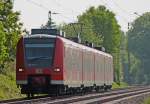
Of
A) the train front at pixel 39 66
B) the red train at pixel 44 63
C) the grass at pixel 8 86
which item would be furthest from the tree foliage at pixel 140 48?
the train front at pixel 39 66

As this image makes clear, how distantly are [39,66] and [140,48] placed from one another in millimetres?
137739

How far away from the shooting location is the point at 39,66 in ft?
124

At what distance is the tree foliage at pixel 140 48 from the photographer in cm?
16662

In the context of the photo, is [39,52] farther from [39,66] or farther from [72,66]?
[72,66]

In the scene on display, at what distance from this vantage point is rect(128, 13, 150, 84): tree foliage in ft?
547

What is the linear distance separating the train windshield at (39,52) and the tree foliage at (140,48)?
403ft

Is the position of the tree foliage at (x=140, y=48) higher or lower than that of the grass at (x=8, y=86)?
higher

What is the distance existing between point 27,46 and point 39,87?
2365 mm

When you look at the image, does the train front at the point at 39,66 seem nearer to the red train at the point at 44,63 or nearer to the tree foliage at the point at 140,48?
the red train at the point at 44,63

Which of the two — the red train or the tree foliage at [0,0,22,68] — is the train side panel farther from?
the tree foliage at [0,0,22,68]

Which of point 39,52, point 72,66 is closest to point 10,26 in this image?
point 72,66

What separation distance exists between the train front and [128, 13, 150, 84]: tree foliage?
123m

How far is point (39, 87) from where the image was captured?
3781cm

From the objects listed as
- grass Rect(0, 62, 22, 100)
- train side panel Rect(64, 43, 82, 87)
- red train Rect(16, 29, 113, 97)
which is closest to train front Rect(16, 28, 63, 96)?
red train Rect(16, 29, 113, 97)
